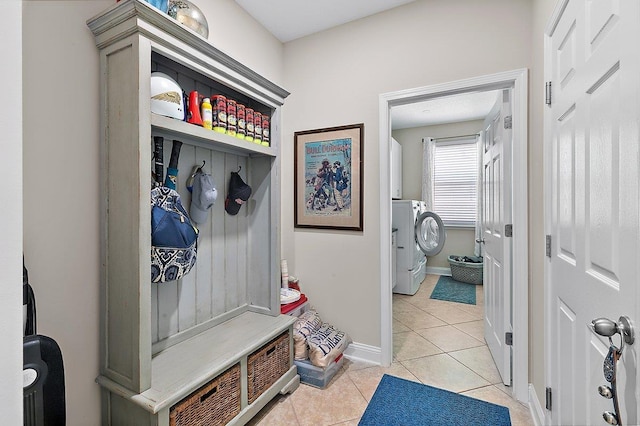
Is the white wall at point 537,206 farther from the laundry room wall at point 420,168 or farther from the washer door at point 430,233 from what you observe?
the laundry room wall at point 420,168

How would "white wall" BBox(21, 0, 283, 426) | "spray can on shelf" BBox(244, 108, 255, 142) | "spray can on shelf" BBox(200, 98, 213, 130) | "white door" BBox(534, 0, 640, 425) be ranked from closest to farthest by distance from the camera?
"white door" BBox(534, 0, 640, 425), "white wall" BBox(21, 0, 283, 426), "spray can on shelf" BBox(200, 98, 213, 130), "spray can on shelf" BBox(244, 108, 255, 142)

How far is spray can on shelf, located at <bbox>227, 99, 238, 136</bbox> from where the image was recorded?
1678mm

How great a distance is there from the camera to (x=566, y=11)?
1.21 m

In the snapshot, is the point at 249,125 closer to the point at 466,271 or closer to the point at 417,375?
the point at 417,375

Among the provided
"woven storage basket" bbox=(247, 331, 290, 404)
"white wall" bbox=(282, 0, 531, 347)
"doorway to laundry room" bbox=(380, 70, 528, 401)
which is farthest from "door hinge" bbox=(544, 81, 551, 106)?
"woven storage basket" bbox=(247, 331, 290, 404)

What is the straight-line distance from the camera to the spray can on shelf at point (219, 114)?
5.29 feet

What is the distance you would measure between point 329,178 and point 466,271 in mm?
3242

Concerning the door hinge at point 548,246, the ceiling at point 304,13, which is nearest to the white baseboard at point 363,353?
the door hinge at point 548,246

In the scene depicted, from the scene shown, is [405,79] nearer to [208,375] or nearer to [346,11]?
[346,11]

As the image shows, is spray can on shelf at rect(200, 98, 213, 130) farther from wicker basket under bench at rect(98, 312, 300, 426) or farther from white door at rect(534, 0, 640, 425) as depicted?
white door at rect(534, 0, 640, 425)

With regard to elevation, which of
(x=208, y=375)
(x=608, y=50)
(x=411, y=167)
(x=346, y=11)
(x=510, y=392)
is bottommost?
(x=510, y=392)

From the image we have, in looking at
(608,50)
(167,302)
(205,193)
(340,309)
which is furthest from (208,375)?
(608,50)

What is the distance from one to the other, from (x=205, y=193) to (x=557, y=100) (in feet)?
5.78

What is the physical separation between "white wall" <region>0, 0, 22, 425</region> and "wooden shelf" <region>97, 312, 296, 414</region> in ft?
2.64
